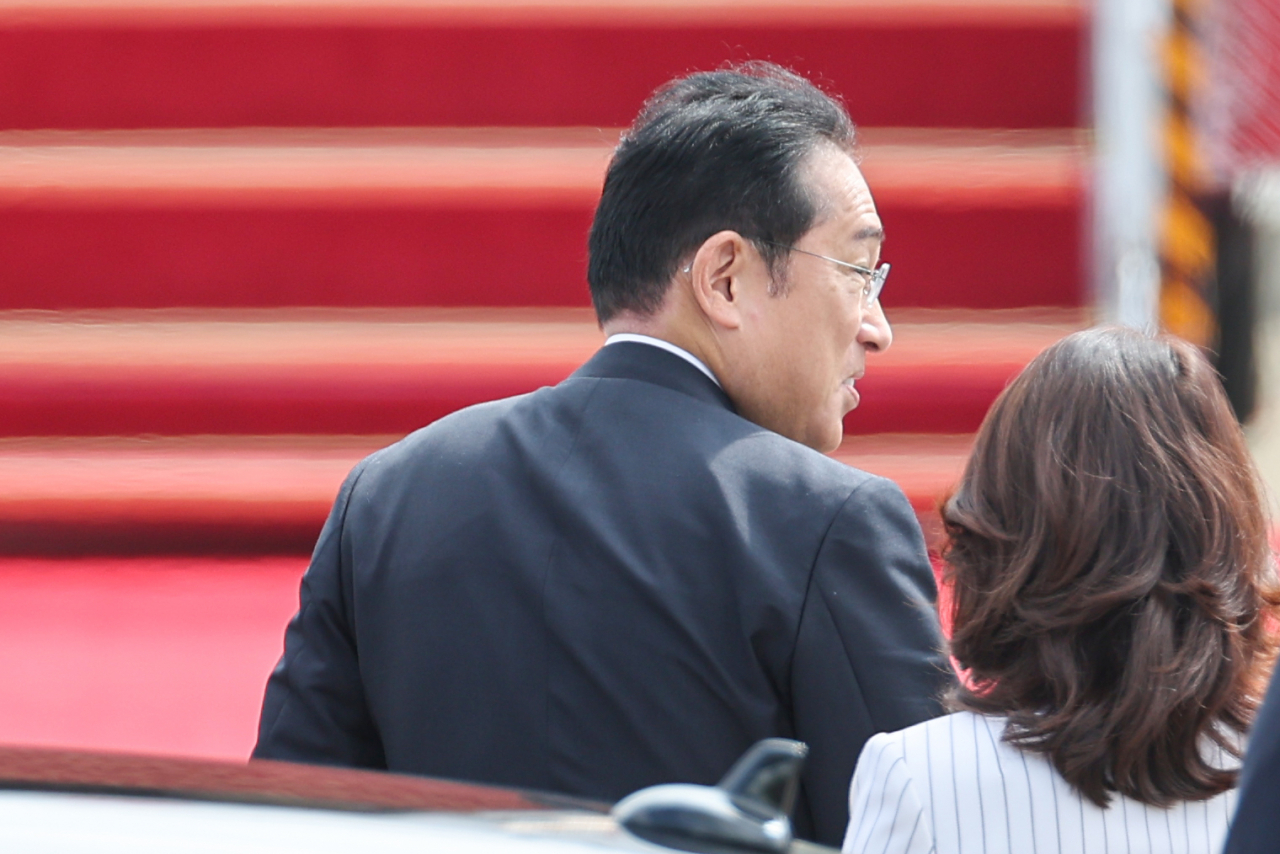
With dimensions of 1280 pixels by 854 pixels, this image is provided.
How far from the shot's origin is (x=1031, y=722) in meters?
1.39

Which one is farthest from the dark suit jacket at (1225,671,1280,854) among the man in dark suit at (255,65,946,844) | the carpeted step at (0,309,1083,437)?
the carpeted step at (0,309,1083,437)

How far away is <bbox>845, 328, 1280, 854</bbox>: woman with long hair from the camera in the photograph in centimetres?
136

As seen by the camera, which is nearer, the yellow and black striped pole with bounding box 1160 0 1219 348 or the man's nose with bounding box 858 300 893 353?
the man's nose with bounding box 858 300 893 353

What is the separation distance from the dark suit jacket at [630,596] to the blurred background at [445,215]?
2.47 m

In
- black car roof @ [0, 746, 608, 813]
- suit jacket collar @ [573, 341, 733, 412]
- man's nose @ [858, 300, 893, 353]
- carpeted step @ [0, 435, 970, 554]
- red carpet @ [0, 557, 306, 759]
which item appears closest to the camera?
black car roof @ [0, 746, 608, 813]

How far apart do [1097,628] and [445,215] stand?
3081 millimetres

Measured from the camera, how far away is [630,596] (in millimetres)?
1531

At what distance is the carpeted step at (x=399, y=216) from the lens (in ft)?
13.8

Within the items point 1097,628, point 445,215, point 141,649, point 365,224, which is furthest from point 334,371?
point 1097,628

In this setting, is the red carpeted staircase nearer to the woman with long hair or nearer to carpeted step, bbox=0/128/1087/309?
carpeted step, bbox=0/128/1087/309

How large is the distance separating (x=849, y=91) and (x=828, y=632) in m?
3.12

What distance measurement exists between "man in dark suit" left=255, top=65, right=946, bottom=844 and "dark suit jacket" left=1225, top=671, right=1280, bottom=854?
0.57 meters

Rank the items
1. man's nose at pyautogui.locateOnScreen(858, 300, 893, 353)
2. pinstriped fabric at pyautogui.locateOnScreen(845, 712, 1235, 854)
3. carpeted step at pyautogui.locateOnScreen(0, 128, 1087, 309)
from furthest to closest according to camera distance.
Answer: carpeted step at pyautogui.locateOnScreen(0, 128, 1087, 309), man's nose at pyautogui.locateOnScreen(858, 300, 893, 353), pinstriped fabric at pyautogui.locateOnScreen(845, 712, 1235, 854)

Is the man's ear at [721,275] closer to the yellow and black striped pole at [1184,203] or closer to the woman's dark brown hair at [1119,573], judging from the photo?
the woman's dark brown hair at [1119,573]
